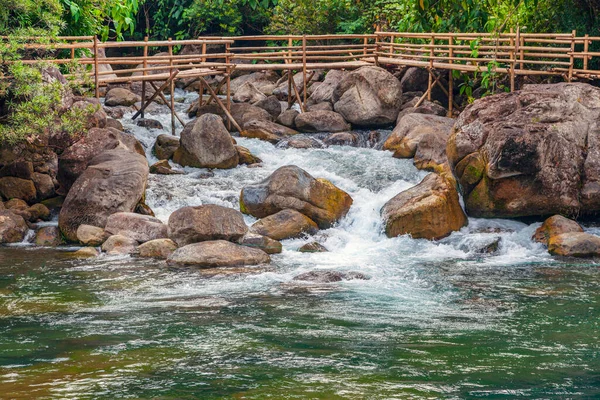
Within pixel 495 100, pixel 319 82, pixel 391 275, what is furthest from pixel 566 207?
pixel 319 82

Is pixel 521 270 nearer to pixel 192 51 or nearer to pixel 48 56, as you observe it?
pixel 48 56

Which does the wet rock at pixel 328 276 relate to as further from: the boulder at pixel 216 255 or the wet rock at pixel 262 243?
the wet rock at pixel 262 243

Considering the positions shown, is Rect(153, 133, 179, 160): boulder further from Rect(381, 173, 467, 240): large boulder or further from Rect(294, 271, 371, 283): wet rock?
Rect(294, 271, 371, 283): wet rock

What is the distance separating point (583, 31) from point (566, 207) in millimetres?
6675

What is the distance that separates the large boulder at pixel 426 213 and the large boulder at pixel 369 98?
20.3 ft

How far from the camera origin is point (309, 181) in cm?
1552

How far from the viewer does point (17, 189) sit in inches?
618

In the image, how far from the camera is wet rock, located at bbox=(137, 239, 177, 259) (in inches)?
533

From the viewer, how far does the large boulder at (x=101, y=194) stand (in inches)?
579

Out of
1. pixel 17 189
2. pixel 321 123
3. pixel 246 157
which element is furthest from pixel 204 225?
pixel 321 123

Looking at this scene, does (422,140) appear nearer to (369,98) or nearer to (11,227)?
(369,98)

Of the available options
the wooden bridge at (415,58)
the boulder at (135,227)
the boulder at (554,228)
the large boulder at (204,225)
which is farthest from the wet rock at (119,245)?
the boulder at (554,228)

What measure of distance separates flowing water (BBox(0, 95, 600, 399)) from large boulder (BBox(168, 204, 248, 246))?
88cm

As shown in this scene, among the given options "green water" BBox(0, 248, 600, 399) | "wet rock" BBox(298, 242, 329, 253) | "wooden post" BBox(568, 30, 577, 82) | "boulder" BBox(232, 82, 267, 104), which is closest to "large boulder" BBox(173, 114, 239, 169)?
"wet rock" BBox(298, 242, 329, 253)
